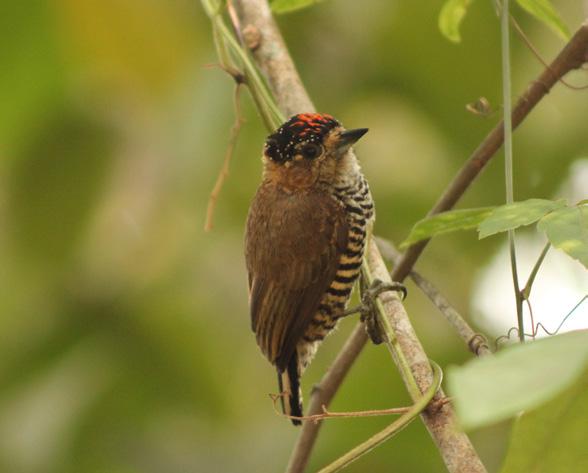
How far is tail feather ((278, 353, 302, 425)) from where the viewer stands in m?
2.83

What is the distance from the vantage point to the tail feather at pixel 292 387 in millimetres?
2834

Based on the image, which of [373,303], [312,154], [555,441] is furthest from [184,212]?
[555,441]

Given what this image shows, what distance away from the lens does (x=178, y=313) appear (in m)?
3.38

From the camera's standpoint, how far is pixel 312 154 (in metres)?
2.87

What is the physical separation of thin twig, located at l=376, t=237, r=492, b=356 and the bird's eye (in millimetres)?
310

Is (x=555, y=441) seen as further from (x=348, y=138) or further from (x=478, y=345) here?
(x=348, y=138)

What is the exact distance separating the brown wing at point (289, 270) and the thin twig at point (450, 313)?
17 cm

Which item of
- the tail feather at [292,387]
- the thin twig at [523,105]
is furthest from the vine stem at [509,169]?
the tail feather at [292,387]

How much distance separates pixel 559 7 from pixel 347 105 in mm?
891

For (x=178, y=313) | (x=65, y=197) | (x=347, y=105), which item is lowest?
(x=178, y=313)

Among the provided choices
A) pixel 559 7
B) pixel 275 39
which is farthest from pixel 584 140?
pixel 275 39

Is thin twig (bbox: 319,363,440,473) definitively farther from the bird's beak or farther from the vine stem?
the bird's beak

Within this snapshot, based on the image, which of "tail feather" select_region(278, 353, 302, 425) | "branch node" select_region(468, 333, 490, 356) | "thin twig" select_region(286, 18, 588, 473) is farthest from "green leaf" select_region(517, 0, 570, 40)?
"tail feather" select_region(278, 353, 302, 425)

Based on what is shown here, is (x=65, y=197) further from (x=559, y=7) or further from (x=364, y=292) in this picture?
(x=559, y=7)
